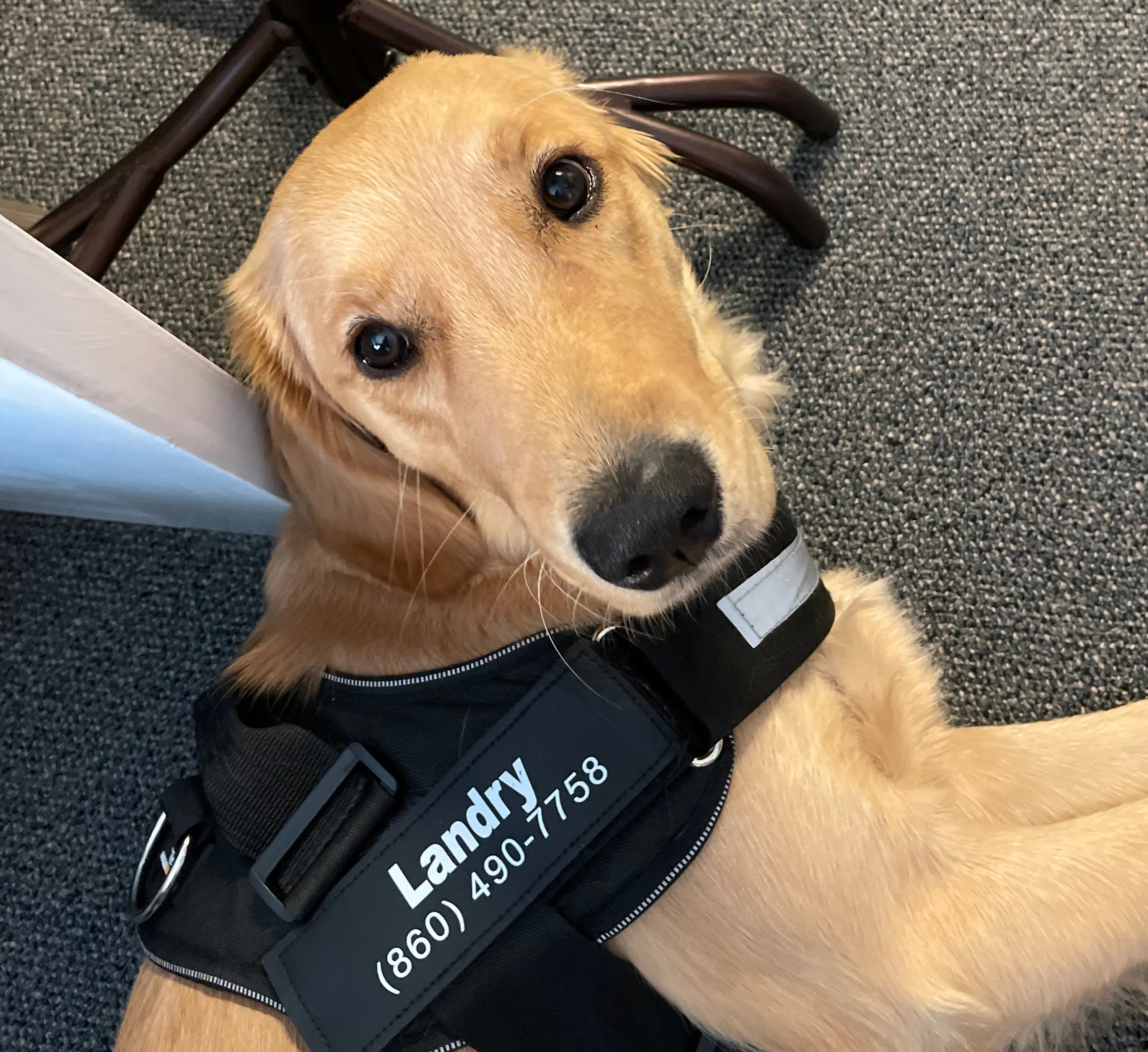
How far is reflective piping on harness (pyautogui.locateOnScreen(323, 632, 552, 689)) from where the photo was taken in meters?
1.20

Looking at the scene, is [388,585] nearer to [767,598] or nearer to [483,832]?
[483,832]

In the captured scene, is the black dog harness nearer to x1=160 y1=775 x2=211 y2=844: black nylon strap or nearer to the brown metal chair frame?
x1=160 y1=775 x2=211 y2=844: black nylon strap

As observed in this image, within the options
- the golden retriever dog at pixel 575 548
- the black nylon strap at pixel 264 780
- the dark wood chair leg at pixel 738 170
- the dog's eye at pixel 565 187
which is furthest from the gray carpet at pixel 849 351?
the black nylon strap at pixel 264 780

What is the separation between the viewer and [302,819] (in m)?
1.18

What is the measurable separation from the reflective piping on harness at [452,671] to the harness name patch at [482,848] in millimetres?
74

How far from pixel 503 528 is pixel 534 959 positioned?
61 centimetres

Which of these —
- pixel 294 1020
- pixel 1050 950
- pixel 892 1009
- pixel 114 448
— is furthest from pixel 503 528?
pixel 1050 950

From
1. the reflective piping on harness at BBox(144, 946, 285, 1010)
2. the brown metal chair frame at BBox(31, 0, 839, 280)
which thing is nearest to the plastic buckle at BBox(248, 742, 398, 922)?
the reflective piping on harness at BBox(144, 946, 285, 1010)

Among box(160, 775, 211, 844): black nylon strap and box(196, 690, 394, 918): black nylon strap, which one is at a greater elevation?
box(196, 690, 394, 918): black nylon strap

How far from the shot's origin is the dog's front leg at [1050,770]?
1.44 metres

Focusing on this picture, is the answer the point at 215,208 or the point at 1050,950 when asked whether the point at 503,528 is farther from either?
the point at 215,208

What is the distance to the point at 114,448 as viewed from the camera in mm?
1271

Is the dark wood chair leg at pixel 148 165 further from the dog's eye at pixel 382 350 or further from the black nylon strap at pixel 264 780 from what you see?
the black nylon strap at pixel 264 780

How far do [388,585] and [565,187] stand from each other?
0.65 m
